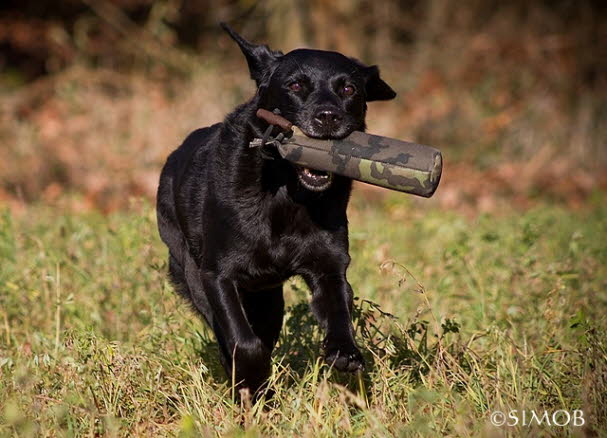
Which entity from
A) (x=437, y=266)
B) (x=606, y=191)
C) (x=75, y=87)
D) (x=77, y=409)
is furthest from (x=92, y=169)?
(x=77, y=409)

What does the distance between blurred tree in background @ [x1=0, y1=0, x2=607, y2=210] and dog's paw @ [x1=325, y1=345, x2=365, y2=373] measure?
20.6ft

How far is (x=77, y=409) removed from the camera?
356cm

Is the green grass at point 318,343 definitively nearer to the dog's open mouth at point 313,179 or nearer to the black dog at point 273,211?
the black dog at point 273,211

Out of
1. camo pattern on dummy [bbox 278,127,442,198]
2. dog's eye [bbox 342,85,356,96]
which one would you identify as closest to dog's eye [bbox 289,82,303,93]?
dog's eye [bbox 342,85,356,96]

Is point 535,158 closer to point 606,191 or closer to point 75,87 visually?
point 606,191

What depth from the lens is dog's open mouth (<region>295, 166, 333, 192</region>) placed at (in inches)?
154

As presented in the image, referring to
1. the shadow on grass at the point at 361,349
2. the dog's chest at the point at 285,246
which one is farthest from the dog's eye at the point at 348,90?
the shadow on grass at the point at 361,349

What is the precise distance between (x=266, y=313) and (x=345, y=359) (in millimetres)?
1136

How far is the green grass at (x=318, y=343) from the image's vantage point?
3498 mm

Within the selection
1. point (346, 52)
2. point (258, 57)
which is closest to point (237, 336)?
point (258, 57)

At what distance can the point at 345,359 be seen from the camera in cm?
354

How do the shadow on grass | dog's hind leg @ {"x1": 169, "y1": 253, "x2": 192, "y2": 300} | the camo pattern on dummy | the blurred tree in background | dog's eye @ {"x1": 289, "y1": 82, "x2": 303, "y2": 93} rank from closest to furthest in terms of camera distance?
the camo pattern on dummy → the shadow on grass → dog's eye @ {"x1": 289, "y1": 82, "x2": 303, "y2": 93} → dog's hind leg @ {"x1": 169, "y1": 253, "x2": 192, "y2": 300} → the blurred tree in background

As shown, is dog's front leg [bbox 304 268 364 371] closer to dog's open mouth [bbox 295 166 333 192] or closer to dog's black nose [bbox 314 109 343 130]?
dog's open mouth [bbox 295 166 333 192]

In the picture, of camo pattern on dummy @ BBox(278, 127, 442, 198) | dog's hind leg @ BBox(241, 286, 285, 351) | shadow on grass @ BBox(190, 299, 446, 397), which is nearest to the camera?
camo pattern on dummy @ BBox(278, 127, 442, 198)
